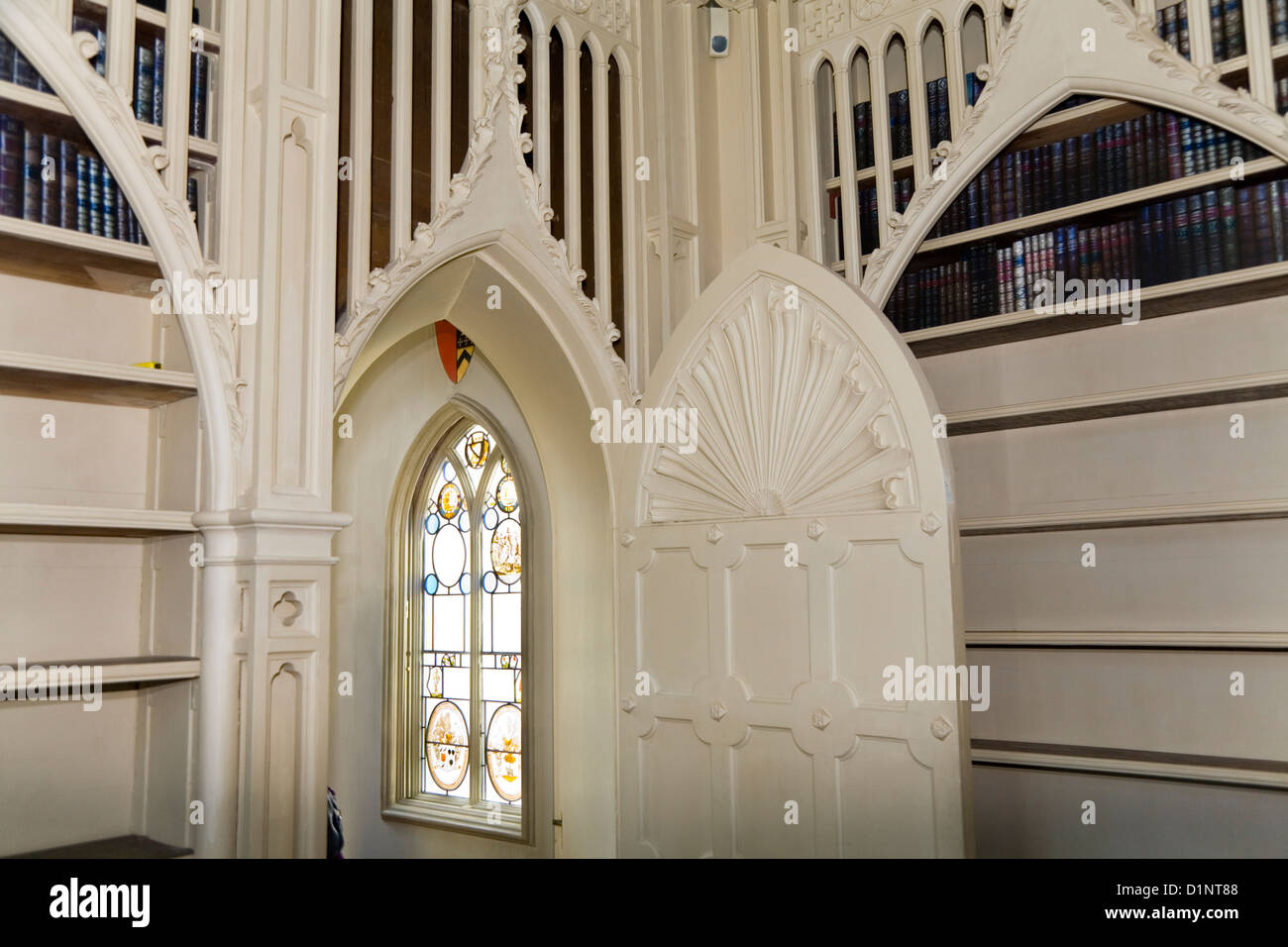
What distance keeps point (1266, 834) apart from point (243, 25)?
3.78 meters

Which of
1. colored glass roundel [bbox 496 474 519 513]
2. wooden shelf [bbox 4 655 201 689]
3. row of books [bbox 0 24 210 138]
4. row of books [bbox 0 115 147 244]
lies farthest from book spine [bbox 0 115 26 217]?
colored glass roundel [bbox 496 474 519 513]

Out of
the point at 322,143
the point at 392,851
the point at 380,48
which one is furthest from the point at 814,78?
the point at 392,851

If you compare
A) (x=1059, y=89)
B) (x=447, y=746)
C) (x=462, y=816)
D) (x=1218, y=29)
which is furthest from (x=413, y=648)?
(x=1218, y=29)

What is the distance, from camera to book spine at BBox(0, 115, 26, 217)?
252 cm

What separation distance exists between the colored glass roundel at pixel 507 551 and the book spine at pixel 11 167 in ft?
10.6

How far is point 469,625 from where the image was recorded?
221 inches

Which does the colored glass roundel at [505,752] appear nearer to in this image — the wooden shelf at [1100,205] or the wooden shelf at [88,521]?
the wooden shelf at [88,521]

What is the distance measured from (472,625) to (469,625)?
3cm

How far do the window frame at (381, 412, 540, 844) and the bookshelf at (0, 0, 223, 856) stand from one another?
2.29 m

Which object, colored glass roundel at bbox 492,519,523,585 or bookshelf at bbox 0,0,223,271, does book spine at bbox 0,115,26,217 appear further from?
colored glass roundel at bbox 492,519,523,585

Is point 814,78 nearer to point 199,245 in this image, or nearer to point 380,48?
point 380,48

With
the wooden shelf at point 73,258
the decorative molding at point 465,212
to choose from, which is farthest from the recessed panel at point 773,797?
the wooden shelf at point 73,258

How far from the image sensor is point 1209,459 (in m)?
3.27

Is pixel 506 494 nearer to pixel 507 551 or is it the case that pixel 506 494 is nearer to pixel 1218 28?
pixel 507 551
